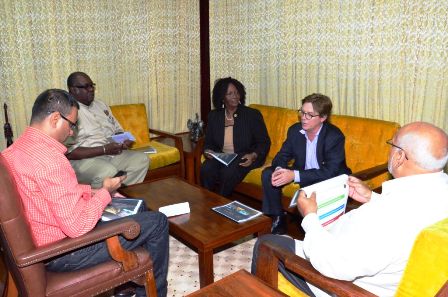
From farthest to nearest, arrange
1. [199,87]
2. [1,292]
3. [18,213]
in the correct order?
[199,87]
[1,292]
[18,213]

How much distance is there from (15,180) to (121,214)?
79 cm

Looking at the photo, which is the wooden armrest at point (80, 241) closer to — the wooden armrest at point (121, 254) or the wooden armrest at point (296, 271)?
the wooden armrest at point (121, 254)

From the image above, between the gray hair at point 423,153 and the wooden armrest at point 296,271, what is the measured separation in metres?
0.53

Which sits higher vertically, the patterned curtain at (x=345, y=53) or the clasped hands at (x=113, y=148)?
the patterned curtain at (x=345, y=53)

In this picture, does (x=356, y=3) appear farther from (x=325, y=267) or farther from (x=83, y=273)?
(x=83, y=273)

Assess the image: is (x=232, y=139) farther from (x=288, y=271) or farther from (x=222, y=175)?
(x=288, y=271)

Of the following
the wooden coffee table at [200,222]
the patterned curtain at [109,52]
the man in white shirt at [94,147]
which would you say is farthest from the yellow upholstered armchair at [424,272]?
the patterned curtain at [109,52]

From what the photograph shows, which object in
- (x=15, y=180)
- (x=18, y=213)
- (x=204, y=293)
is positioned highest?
(x=15, y=180)

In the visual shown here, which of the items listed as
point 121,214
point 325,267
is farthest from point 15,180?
point 325,267

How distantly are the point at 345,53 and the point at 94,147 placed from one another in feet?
8.34

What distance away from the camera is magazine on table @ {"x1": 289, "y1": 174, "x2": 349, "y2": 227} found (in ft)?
6.16

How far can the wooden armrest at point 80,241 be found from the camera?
164 cm

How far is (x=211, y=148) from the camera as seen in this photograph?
3.93 meters

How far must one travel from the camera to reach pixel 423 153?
1.46 metres
